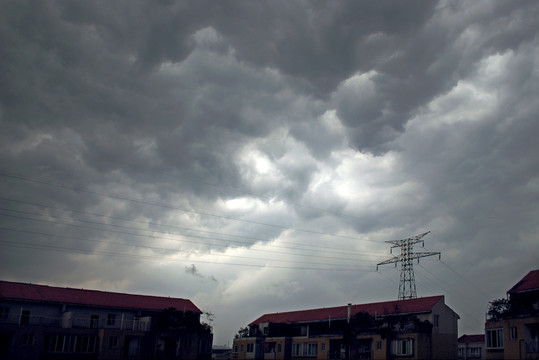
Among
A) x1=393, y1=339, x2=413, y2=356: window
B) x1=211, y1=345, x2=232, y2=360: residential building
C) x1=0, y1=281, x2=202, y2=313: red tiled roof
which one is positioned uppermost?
x1=0, y1=281, x2=202, y2=313: red tiled roof

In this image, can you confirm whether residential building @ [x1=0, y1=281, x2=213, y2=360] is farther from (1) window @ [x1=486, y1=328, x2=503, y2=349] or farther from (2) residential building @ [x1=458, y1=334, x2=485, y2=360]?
(2) residential building @ [x1=458, y1=334, x2=485, y2=360]

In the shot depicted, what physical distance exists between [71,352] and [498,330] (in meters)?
53.7

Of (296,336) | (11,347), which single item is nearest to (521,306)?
(296,336)

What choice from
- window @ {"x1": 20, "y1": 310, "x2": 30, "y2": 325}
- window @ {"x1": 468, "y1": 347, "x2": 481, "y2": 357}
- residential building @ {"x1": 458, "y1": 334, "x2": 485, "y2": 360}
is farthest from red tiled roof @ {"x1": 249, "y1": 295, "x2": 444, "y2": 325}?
window @ {"x1": 20, "y1": 310, "x2": 30, "y2": 325}

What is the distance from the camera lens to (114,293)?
250 feet

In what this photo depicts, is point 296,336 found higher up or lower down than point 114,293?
lower down

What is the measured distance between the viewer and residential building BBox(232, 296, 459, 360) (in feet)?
204

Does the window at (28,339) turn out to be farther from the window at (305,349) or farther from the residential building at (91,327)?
the window at (305,349)

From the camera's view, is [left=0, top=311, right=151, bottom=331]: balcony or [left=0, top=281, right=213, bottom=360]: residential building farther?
[left=0, top=311, right=151, bottom=331]: balcony

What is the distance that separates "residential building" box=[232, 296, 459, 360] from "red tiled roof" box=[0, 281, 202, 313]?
13.7m

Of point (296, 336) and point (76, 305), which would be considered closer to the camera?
point (76, 305)

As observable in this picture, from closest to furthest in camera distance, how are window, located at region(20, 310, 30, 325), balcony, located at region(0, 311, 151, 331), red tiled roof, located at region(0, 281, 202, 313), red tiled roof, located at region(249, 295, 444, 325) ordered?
balcony, located at region(0, 311, 151, 331) → window, located at region(20, 310, 30, 325) → red tiled roof, located at region(0, 281, 202, 313) → red tiled roof, located at region(249, 295, 444, 325)

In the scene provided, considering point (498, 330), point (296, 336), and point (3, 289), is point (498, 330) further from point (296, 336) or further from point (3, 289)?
point (3, 289)

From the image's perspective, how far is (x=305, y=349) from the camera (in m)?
77.2
